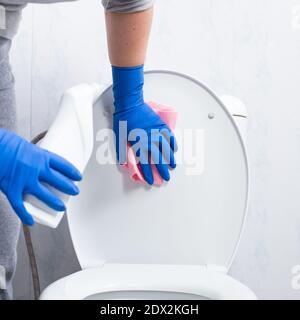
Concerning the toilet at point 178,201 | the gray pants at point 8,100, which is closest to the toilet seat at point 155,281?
the toilet at point 178,201

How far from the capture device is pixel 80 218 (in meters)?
0.93

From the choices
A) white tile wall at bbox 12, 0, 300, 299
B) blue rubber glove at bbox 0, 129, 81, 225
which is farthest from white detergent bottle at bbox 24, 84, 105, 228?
white tile wall at bbox 12, 0, 300, 299

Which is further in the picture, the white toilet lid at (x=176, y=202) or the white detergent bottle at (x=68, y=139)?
the white toilet lid at (x=176, y=202)

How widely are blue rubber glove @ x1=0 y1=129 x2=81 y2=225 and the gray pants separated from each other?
19 centimetres

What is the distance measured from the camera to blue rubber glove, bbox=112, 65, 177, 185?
2.93ft

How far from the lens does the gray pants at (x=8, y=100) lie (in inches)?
31.8

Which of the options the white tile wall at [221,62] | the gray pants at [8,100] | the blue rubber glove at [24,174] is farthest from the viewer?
the white tile wall at [221,62]

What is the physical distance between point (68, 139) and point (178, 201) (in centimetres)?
28

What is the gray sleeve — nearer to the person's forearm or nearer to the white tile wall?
the person's forearm

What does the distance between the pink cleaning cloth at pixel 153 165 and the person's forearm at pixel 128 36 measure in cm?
9

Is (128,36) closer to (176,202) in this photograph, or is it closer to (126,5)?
(126,5)

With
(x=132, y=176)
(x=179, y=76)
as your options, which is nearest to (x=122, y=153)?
(x=132, y=176)

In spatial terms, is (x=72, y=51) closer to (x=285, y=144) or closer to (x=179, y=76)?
(x=179, y=76)

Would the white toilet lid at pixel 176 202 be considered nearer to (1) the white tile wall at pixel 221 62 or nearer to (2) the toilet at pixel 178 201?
(2) the toilet at pixel 178 201
